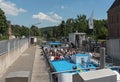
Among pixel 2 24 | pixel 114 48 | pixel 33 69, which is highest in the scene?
pixel 2 24

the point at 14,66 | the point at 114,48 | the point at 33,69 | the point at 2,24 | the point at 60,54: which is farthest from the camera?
the point at 2,24

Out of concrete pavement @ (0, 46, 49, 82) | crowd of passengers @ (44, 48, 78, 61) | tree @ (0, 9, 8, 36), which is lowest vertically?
concrete pavement @ (0, 46, 49, 82)

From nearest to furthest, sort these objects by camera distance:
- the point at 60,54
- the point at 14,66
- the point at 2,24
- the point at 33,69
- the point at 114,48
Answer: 1. the point at 33,69
2. the point at 14,66
3. the point at 114,48
4. the point at 60,54
5. the point at 2,24

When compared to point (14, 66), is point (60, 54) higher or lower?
higher

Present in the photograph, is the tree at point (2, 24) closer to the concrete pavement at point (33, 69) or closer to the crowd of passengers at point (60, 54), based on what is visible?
the crowd of passengers at point (60, 54)

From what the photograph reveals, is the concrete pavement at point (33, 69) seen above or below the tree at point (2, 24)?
below

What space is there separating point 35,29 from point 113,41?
129 metres

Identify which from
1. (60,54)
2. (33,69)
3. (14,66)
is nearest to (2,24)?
(60,54)

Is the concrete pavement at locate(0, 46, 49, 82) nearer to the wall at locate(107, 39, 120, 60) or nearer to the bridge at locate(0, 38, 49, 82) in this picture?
the bridge at locate(0, 38, 49, 82)

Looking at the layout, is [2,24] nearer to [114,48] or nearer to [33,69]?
[114,48]

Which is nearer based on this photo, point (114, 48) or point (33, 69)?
point (33, 69)

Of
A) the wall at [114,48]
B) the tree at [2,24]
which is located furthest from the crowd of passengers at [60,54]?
the tree at [2,24]

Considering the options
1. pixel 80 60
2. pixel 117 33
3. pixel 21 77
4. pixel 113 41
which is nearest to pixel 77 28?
pixel 117 33

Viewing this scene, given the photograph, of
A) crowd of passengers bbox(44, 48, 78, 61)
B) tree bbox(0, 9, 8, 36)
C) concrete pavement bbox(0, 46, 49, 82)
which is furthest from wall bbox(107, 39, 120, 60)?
tree bbox(0, 9, 8, 36)
